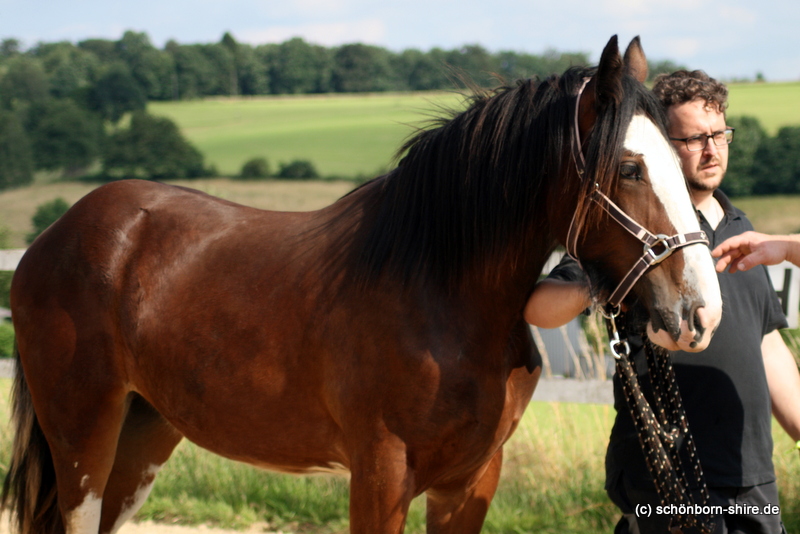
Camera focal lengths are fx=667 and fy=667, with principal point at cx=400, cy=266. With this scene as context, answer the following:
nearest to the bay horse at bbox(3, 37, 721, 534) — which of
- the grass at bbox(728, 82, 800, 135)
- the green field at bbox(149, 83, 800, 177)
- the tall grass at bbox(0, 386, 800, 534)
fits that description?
the tall grass at bbox(0, 386, 800, 534)

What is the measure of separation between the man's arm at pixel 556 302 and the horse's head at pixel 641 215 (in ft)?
0.43

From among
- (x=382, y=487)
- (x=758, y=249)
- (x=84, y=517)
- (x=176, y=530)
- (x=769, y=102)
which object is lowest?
(x=176, y=530)

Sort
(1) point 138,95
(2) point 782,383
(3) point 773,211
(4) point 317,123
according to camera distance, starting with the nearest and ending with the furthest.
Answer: (2) point 782,383 → (3) point 773,211 → (1) point 138,95 → (4) point 317,123

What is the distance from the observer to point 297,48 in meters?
38.9

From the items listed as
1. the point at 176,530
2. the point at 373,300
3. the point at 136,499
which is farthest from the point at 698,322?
the point at 176,530

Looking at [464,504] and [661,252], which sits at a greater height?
[661,252]

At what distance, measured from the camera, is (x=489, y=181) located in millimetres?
1876

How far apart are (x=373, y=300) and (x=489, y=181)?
486mm

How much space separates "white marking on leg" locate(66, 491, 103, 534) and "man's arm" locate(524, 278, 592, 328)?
1843mm

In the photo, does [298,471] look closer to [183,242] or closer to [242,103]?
[183,242]

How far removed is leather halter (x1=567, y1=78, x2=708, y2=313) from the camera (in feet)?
5.15

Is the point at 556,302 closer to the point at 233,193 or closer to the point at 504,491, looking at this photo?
the point at 504,491

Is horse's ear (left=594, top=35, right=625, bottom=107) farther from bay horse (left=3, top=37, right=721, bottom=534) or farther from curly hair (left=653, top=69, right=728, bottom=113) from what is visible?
curly hair (left=653, top=69, right=728, bottom=113)

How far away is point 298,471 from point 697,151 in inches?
65.4
